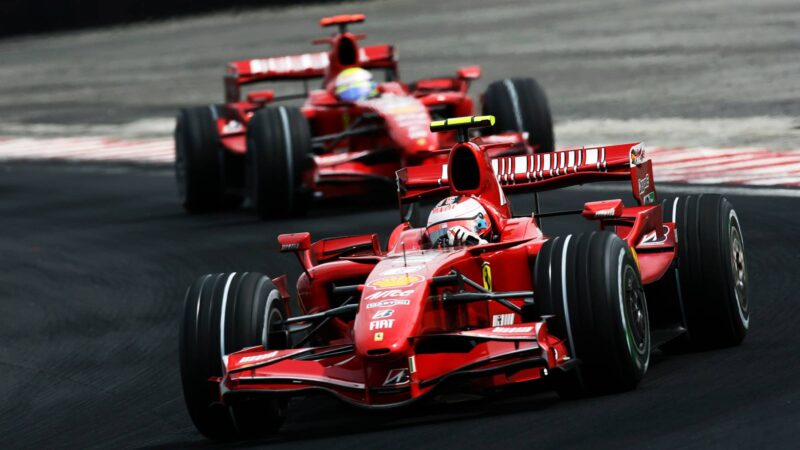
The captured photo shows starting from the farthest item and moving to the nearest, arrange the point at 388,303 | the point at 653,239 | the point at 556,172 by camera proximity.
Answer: the point at 556,172 → the point at 653,239 → the point at 388,303

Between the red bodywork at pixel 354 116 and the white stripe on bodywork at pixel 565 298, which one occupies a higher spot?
the white stripe on bodywork at pixel 565 298

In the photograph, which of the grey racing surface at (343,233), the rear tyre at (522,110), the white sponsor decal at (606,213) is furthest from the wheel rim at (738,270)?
the rear tyre at (522,110)

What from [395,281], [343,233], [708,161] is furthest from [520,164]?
[708,161]

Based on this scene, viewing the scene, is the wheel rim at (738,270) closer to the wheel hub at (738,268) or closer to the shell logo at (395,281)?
the wheel hub at (738,268)

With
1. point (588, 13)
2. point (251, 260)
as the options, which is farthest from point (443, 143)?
point (588, 13)

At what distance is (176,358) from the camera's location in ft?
39.4

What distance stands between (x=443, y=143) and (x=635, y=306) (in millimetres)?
9695

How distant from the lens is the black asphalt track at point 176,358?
8.34m

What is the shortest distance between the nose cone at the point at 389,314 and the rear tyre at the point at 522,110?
390 inches

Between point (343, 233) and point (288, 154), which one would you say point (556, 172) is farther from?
point (288, 154)

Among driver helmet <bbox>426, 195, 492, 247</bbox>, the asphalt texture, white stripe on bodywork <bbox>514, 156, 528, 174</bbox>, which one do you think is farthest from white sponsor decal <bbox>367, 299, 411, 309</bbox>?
the asphalt texture

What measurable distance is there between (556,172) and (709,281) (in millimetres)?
1525

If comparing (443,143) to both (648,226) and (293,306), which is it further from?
(648,226)

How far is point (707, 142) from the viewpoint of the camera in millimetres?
21594
